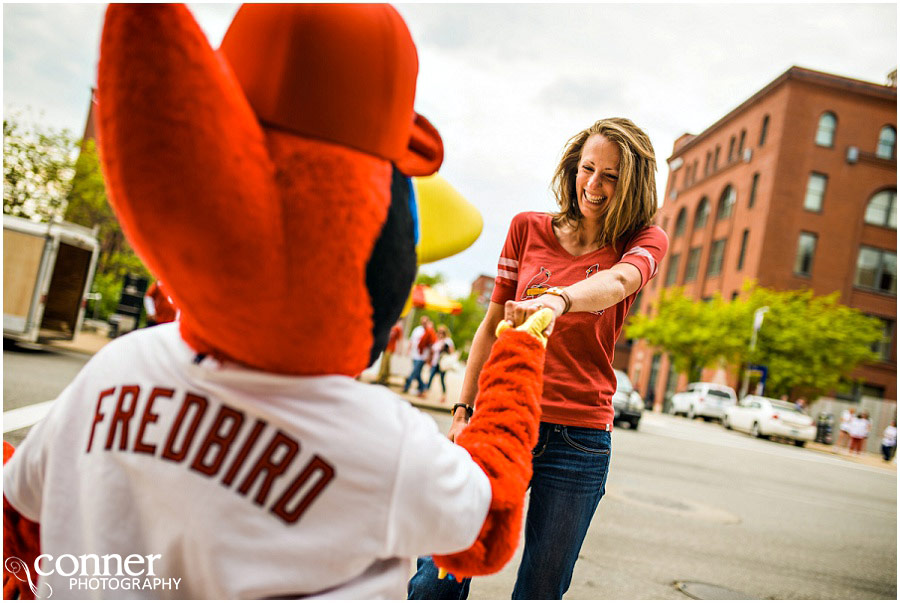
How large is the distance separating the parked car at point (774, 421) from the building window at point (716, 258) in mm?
18875

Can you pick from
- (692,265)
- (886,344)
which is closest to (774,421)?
(886,344)

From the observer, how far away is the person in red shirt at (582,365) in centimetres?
216

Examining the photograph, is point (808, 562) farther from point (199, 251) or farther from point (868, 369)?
point (868, 369)

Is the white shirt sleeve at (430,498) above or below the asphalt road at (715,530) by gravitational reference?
above

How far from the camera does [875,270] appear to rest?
3684cm

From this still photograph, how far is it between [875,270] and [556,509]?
4075 centimetres

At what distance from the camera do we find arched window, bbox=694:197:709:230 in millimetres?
45594

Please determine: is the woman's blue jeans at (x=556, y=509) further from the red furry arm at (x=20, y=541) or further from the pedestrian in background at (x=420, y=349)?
the pedestrian in background at (x=420, y=349)

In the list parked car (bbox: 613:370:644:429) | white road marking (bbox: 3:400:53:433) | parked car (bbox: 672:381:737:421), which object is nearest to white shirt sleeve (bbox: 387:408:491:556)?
white road marking (bbox: 3:400:53:433)

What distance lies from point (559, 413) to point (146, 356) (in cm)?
128

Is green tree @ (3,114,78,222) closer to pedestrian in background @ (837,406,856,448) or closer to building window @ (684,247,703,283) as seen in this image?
pedestrian in background @ (837,406,856,448)

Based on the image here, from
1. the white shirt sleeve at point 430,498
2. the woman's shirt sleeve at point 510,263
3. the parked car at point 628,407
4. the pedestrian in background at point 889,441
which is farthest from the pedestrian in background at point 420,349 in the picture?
the pedestrian in background at point 889,441

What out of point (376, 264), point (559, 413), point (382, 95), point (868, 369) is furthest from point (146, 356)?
point (868, 369)

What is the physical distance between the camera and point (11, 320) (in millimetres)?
11477
